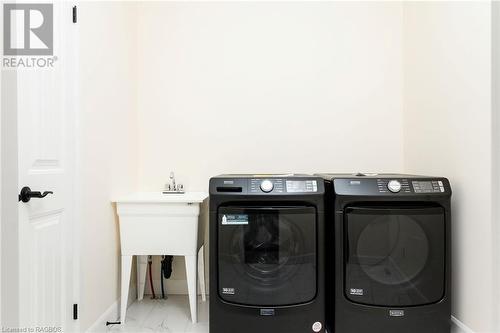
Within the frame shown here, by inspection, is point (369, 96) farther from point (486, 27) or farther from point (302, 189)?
point (302, 189)

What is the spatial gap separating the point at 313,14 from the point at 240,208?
1659 millimetres

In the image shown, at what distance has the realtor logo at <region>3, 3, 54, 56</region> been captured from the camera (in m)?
1.18

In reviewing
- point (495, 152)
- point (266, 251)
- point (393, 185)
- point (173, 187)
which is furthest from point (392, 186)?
point (173, 187)

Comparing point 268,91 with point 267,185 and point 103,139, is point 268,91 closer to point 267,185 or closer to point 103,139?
point 267,185

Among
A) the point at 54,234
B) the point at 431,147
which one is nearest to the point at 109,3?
the point at 54,234

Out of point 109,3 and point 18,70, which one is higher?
point 109,3

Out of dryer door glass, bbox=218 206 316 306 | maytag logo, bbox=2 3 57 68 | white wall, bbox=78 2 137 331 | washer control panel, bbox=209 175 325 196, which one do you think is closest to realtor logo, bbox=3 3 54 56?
maytag logo, bbox=2 3 57 68

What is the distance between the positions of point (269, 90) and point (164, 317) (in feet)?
5.66

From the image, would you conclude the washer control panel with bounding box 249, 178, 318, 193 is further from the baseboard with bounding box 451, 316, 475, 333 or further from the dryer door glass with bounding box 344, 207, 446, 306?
the baseboard with bounding box 451, 316, 475, 333

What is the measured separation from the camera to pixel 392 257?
A: 5.19 feet

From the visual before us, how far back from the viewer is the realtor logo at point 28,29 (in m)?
1.18

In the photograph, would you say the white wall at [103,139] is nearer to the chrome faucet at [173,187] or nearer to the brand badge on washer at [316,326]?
the chrome faucet at [173,187]

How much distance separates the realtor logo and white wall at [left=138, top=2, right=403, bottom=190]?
98 cm

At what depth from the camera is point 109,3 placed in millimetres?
1938
